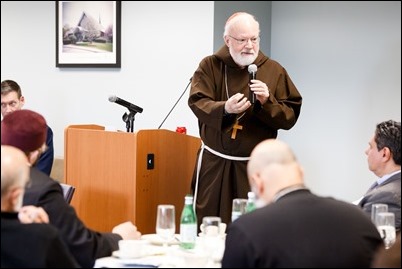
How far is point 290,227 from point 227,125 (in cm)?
190

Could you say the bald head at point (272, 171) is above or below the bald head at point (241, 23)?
below

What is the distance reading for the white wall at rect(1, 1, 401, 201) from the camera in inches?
241

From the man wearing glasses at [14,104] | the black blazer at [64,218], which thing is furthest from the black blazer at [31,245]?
the man wearing glasses at [14,104]

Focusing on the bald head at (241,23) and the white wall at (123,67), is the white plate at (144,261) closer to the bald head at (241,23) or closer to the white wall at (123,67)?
the bald head at (241,23)

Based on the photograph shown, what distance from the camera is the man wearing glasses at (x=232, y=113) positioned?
4141 mm

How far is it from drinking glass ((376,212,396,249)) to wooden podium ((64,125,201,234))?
1.67 metres

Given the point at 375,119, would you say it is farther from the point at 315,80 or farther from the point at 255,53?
the point at 255,53

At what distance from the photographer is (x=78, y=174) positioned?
452 cm

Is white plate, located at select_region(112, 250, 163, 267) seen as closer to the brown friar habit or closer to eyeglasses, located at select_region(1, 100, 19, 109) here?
the brown friar habit

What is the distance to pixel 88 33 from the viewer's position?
6.50 m

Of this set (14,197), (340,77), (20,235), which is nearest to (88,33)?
(340,77)

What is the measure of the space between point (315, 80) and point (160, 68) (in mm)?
1372

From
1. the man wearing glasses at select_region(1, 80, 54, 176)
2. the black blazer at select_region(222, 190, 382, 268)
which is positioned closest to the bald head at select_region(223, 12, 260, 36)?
the man wearing glasses at select_region(1, 80, 54, 176)

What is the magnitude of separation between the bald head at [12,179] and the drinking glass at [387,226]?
1470 millimetres
